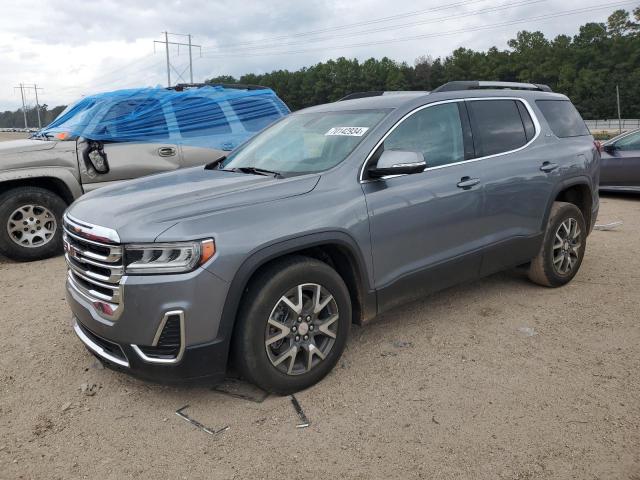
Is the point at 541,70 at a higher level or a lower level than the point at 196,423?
higher

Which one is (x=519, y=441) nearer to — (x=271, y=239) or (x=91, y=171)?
(x=271, y=239)

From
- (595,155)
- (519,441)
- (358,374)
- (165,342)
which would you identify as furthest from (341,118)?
(595,155)

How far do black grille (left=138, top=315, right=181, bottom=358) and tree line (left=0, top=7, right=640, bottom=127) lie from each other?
51.1 m

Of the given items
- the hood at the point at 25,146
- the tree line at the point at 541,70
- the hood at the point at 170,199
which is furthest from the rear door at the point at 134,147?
the tree line at the point at 541,70

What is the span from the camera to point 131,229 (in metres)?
2.79

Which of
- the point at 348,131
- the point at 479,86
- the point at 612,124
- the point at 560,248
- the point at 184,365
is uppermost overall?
the point at 479,86

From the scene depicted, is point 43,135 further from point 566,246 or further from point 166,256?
point 566,246

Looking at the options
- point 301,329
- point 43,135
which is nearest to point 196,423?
point 301,329

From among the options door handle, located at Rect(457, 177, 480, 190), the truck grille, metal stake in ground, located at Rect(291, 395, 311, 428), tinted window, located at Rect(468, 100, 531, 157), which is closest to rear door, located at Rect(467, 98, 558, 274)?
tinted window, located at Rect(468, 100, 531, 157)

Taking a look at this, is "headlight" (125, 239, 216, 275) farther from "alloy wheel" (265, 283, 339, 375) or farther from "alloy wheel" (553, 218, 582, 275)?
"alloy wheel" (553, 218, 582, 275)

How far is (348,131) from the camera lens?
3.75m

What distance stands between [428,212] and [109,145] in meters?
4.77

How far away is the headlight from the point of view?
2.74 meters

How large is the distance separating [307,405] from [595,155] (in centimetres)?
388
